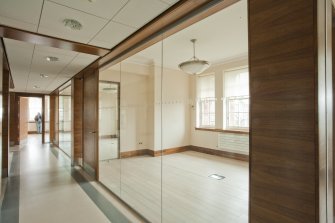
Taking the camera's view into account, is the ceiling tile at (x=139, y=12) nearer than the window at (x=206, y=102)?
Yes

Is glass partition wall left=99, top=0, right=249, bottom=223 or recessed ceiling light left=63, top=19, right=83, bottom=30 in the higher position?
recessed ceiling light left=63, top=19, right=83, bottom=30

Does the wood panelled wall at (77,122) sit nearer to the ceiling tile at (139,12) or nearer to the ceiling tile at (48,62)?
the ceiling tile at (48,62)

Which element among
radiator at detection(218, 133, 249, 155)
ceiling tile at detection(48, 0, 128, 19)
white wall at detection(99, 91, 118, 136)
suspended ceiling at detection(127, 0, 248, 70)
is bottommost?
radiator at detection(218, 133, 249, 155)

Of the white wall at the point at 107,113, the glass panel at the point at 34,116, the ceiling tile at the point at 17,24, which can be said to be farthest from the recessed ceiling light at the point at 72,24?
the glass panel at the point at 34,116

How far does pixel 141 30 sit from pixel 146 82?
160 centimetres

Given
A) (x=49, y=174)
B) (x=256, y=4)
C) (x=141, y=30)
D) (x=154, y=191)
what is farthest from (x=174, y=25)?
(x=49, y=174)

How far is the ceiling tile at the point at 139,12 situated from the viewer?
2.03 m

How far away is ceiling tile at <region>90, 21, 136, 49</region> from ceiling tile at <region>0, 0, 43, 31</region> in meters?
0.78

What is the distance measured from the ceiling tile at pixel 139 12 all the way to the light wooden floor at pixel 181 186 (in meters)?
2.05

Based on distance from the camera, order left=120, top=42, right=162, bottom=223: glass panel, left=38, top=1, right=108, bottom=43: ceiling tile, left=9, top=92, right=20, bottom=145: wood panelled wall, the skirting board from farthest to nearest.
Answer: left=9, top=92, right=20, bottom=145: wood panelled wall, left=120, top=42, right=162, bottom=223: glass panel, the skirting board, left=38, top=1, right=108, bottom=43: ceiling tile

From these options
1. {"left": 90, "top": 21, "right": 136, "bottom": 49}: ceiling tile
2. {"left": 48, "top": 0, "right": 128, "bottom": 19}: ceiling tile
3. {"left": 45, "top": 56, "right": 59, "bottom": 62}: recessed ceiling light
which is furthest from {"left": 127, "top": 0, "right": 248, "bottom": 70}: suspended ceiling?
{"left": 45, "top": 56, "right": 59, "bottom": 62}: recessed ceiling light

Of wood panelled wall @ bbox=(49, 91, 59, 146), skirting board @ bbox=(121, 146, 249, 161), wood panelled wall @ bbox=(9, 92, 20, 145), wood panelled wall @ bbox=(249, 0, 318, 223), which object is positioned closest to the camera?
wood panelled wall @ bbox=(249, 0, 318, 223)

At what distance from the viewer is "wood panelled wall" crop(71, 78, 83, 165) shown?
224 inches

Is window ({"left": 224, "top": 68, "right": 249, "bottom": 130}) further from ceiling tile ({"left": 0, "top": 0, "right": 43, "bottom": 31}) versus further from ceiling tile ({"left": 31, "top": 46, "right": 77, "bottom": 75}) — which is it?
ceiling tile ({"left": 31, "top": 46, "right": 77, "bottom": 75})
